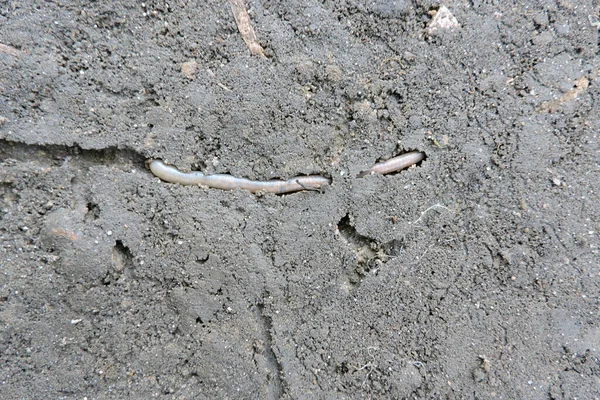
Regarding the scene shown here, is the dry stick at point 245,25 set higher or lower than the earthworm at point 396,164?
higher

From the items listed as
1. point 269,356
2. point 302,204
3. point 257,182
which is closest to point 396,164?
point 302,204

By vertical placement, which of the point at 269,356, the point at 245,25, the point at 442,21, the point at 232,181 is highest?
the point at 442,21

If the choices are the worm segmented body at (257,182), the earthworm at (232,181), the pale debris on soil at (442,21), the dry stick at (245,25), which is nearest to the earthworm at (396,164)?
the worm segmented body at (257,182)

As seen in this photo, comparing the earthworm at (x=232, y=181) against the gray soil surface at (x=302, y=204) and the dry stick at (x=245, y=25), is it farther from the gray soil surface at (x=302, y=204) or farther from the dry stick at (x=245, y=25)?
the dry stick at (x=245, y=25)

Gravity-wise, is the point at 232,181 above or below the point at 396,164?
below

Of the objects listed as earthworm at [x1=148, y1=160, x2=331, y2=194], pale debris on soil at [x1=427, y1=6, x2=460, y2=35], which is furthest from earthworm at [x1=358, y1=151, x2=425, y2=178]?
pale debris on soil at [x1=427, y1=6, x2=460, y2=35]

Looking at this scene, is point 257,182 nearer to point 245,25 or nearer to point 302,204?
point 302,204

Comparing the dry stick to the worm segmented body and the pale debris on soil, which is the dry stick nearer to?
the worm segmented body
